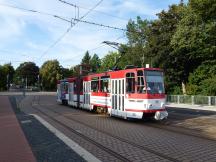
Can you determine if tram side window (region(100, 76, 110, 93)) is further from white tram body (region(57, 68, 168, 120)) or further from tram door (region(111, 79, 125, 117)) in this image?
tram door (region(111, 79, 125, 117))

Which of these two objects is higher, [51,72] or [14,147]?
[51,72]

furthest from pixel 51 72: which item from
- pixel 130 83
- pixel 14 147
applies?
pixel 14 147

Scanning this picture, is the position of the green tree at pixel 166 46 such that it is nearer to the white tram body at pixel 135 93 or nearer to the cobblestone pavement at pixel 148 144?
the white tram body at pixel 135 93

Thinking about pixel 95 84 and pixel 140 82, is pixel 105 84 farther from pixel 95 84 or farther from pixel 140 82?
pixel 140 82

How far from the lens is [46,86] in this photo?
125688 millimetres

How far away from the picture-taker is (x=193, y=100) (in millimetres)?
43656

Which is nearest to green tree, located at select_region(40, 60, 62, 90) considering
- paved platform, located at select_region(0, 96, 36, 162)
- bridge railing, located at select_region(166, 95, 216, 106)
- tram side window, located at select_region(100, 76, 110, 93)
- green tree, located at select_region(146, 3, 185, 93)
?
green tree, located at select_region(146, 3, 185, 93)

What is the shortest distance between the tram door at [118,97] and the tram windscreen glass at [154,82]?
5.66 feet

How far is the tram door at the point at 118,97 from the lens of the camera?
20.9 m

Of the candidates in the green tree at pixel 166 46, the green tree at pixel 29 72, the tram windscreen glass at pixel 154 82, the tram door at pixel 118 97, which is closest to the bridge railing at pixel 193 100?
the green tree at pixel 166 46

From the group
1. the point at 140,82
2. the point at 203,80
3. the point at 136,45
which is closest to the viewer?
the point at 140,82

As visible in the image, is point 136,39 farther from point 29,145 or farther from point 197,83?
point 29,145

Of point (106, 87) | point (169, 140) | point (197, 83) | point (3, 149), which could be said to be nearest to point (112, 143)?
point (169, 140)

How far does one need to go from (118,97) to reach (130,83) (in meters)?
1.46
